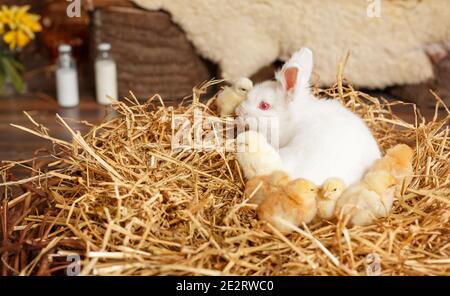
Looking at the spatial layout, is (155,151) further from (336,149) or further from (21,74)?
(21,74)

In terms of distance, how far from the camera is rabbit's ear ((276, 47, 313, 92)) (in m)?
1.01

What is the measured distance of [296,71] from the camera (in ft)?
3.32

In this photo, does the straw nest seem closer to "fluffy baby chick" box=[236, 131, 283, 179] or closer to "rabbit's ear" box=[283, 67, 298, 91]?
"fluffy baby chick" box=[236, 131, 283, 179]

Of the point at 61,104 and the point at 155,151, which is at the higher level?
the point at 61,104

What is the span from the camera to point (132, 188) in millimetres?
933

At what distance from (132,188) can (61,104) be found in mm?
1537

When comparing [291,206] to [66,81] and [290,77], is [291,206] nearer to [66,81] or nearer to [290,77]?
[290,77]

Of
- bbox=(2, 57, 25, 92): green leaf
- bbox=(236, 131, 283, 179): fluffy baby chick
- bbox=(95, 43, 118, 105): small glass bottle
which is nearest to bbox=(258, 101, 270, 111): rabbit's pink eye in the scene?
bbox=(236, 131, 283, 179): fluffy baby chick

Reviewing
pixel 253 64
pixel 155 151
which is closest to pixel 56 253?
pixel 155 151

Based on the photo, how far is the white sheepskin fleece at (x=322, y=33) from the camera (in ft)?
7.17

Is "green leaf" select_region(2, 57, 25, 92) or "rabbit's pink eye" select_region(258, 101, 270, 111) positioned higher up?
"green leaf" select_region(2, 57, 25, 92)

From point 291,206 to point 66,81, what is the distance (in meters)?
1.67

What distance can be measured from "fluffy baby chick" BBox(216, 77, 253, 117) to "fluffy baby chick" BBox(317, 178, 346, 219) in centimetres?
36

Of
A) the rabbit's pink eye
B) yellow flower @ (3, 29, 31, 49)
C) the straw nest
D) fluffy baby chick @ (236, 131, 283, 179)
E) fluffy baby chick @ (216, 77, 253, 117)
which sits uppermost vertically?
yellow flower @ (3, 29, 31, 49)
